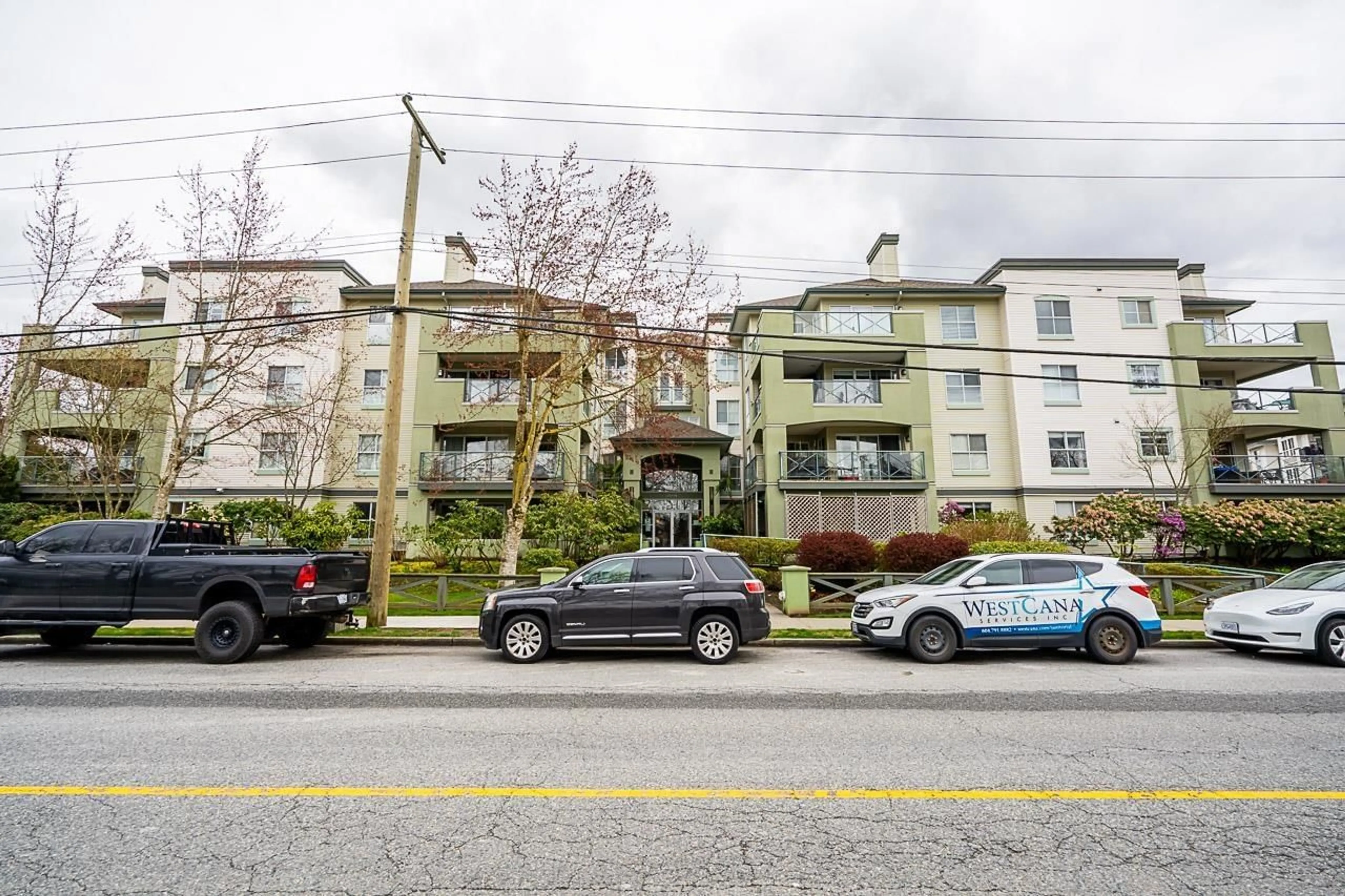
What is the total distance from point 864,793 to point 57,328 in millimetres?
22732

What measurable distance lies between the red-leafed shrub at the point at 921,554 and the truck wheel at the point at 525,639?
396 inches

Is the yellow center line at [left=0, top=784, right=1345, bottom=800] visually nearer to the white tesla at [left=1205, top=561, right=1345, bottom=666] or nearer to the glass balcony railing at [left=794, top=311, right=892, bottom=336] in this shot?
the white tesla at [left=1205, top=561, right=1345, bottom=666]

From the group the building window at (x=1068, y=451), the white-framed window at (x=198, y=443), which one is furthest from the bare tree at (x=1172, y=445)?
the white-framed window at (x=198, y=443)

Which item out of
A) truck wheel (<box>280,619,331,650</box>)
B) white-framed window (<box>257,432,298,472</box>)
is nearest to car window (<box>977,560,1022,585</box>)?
truck wheel (<box>280,619,331,650</box>)

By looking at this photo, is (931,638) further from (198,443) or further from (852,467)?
(198,443)

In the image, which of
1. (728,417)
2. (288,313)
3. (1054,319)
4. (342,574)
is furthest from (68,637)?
(1054,319)

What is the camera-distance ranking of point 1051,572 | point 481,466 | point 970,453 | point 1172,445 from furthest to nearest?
point 970,453 → point 1172,445 → point 481,466 → point 1051,572

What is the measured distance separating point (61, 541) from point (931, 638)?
1333 centimetres

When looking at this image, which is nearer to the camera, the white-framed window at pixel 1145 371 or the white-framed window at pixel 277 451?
the white-framed window at pixel 277 451

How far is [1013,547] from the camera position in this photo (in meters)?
17.3

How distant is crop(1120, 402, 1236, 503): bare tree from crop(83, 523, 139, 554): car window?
31.2 meters

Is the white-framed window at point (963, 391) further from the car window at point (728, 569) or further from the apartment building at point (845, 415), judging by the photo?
the car window at point (728, 569)

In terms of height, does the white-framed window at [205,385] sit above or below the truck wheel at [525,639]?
above

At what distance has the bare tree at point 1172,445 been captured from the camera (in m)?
26.5
